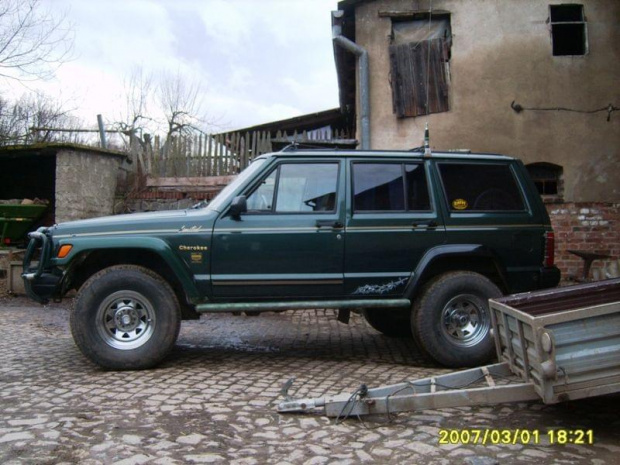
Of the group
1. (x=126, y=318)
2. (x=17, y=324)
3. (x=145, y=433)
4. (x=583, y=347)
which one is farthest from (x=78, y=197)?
(x=583, y=347)

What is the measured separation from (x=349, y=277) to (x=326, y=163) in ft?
3.65

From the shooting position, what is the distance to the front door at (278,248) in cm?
479

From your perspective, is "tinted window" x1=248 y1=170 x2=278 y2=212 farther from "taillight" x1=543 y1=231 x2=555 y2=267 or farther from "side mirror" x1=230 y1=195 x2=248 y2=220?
"taillight" x1=543 y1=231 x2=555 y2=267

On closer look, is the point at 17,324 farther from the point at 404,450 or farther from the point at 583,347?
the point at 583,347

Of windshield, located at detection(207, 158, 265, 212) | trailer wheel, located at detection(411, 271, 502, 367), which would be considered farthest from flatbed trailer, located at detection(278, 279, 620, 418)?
windshield, located at detection(207, 158, 265, 212)

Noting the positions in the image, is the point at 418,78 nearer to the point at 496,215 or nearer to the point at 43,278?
the point at 496,215

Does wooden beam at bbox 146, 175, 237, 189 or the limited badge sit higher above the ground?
wooden beam at bbox 146, 175, 237, 189

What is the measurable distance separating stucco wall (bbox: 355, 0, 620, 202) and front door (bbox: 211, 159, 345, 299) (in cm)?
540

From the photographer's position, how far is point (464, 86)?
968 cm

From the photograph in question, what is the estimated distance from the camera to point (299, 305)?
4.79 metres

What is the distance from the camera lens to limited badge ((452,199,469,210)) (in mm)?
5184

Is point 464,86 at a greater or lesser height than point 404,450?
greater

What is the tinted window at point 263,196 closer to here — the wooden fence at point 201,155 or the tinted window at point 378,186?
the tinted window at point 378,186

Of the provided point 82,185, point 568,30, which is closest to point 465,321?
point 568,30
